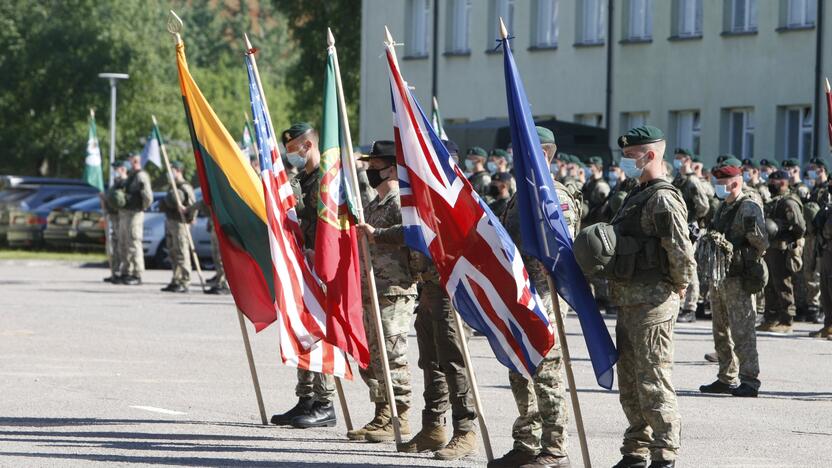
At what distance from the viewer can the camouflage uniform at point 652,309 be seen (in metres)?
9.02

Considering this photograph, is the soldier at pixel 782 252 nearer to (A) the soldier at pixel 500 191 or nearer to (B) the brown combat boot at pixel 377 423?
(A) the soldier at pixel 500 191

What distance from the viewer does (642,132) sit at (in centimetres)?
930

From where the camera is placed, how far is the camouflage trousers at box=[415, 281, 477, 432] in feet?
33.5

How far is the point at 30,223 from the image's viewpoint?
4047 cm

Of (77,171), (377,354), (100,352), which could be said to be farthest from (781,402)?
(77,171)

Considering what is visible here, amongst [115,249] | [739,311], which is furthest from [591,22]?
[739,311]

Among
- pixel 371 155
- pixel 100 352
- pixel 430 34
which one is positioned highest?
pixel 430 34

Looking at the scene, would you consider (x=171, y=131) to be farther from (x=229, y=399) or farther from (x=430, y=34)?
(x=229, y=399)

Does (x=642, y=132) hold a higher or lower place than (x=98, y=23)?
lower

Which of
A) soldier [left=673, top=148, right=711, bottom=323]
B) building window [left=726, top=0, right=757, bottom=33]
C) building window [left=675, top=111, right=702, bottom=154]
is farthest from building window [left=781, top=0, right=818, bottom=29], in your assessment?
soldier [left=673, top=148, right=711, bottom=323]

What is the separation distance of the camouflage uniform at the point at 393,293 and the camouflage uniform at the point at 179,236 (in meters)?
15.5

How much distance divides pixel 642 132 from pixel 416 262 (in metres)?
1.91

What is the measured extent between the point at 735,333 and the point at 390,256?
4102 mm

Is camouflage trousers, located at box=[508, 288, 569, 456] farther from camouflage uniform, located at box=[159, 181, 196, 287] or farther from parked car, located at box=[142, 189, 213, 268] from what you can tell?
parked car, located at box=[142, 189, 213, 268]
